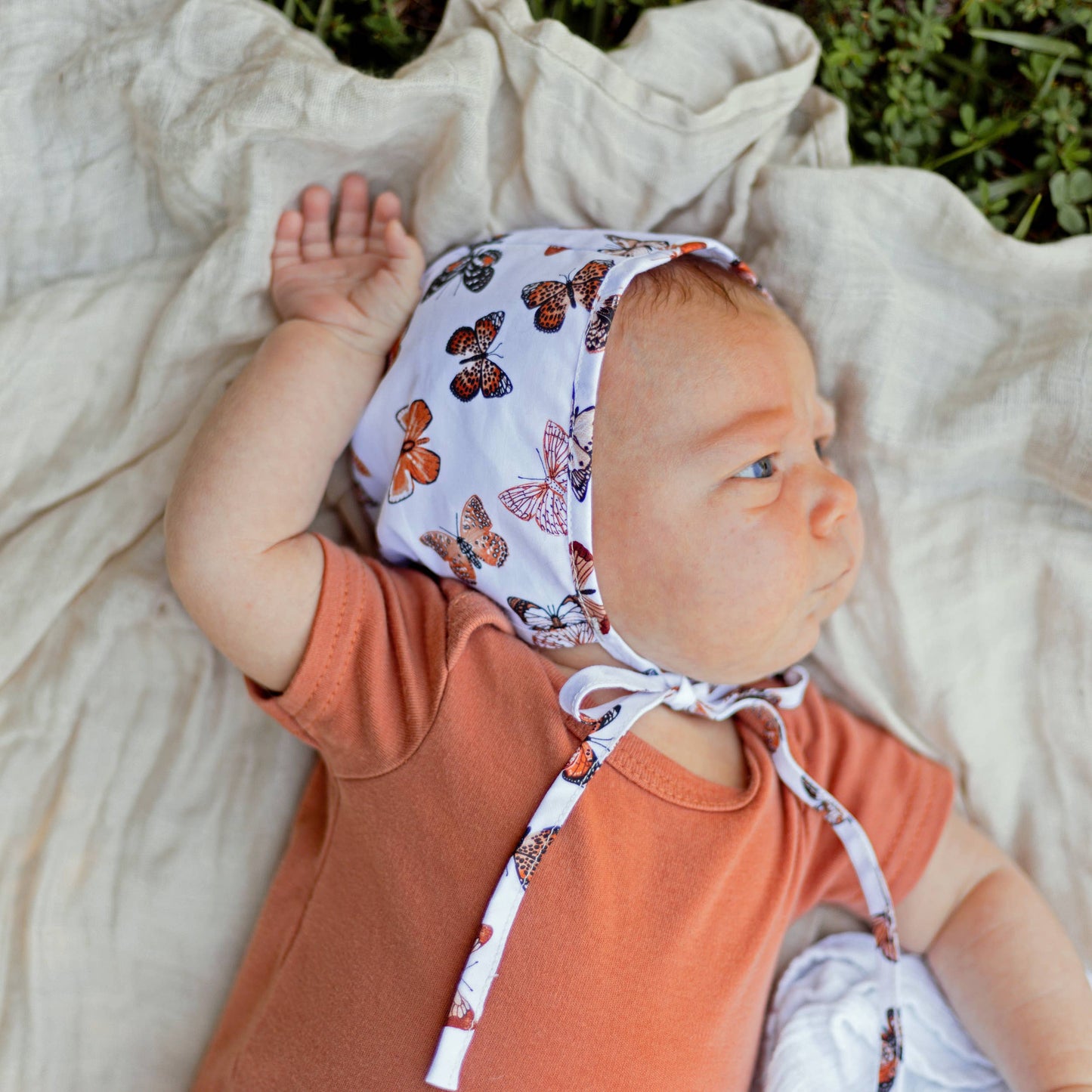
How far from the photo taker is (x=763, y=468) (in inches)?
55.2

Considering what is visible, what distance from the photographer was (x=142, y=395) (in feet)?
5.14

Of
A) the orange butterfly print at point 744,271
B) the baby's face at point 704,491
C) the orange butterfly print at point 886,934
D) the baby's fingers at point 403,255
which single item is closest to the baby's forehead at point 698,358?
the baby's face at point 704,491

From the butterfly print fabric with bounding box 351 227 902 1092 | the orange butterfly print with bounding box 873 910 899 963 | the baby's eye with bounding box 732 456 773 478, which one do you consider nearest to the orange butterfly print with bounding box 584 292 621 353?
the butterfly print fabric with bounding box 351 227 902 1092

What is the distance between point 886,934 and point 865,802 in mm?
187

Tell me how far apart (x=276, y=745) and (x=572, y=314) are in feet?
2.73

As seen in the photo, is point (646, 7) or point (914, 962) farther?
point (646, 7)

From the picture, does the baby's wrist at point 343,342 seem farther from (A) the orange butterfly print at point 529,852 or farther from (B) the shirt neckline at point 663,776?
(A) the orange butterfly print at point 529,852

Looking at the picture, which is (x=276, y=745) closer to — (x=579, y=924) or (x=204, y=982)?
(x=204, y=982)

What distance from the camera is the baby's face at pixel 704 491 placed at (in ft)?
4.43

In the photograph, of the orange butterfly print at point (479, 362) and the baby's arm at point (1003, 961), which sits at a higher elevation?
the orange butterfly print at point (479, 362)

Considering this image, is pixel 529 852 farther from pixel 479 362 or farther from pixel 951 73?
pixel 951 73

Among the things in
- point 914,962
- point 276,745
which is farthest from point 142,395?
point 914,962

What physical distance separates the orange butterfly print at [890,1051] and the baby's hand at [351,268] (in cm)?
121

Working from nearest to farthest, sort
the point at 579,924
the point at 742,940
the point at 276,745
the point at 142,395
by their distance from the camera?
the point at 579,924
the point at 742,940
the point at 142,395
the point at 276,745
